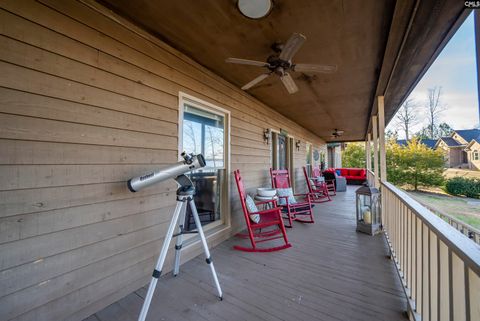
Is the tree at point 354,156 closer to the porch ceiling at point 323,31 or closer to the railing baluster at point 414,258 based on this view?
the porch ceiling at point 323,31

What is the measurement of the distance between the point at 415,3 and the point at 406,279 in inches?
89.3

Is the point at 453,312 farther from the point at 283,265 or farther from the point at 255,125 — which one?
the point at 255,125

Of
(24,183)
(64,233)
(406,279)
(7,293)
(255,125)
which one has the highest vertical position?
(255,125)

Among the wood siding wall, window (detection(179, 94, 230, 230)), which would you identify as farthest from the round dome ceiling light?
window (detection(179, 94, 230, 230))

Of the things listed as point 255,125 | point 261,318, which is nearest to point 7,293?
point 261,318

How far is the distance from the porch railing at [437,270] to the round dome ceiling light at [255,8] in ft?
6.45

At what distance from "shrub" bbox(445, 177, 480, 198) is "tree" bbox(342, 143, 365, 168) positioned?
1368 cm

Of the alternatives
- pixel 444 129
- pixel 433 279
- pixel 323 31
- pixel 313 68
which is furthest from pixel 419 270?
pixel 444 129

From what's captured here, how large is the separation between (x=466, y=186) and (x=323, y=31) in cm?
276

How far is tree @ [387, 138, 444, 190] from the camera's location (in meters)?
4.78

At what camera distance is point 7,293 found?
1223 millimetres

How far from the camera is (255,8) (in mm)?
1713

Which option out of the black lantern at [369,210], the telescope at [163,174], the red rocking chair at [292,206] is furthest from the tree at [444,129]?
the telescope at [163,174]

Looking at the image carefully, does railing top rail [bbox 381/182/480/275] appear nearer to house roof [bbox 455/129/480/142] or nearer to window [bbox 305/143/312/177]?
house roof [bbox 455/129/480/142]
